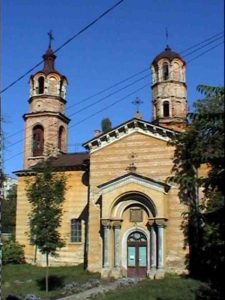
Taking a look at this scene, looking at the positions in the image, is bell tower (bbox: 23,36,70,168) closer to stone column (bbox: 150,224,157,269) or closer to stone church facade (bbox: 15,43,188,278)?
stone church facade (bbox: 15,43,188,278)

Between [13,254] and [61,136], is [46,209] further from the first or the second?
[61,136]

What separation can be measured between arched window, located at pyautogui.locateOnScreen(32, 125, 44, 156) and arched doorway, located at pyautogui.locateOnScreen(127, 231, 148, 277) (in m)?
14.5

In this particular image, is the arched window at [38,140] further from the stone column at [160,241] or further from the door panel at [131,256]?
the stone column at [160,241]

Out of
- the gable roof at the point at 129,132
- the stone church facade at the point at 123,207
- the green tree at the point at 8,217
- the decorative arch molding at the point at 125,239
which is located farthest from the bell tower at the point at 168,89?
the green tree at the point at 8,217

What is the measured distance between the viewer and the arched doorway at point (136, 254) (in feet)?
104

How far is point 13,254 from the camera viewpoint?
3759 cm

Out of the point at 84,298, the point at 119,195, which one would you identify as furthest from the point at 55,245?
the point at 119,195

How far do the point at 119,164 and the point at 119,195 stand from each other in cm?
260

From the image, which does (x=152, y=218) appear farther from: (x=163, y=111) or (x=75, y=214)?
(x=163, y=111)

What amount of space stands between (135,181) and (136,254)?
4.76 m

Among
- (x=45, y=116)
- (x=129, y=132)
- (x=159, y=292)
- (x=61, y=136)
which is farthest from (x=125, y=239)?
(x=45, y=116)

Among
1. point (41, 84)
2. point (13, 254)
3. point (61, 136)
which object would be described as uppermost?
point (41, 84)

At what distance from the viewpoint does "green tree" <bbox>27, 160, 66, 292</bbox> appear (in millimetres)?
25453

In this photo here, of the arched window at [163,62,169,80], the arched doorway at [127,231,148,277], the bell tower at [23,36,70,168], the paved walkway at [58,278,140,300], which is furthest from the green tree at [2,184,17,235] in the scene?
the paved walkway at [58,278,140,300]
